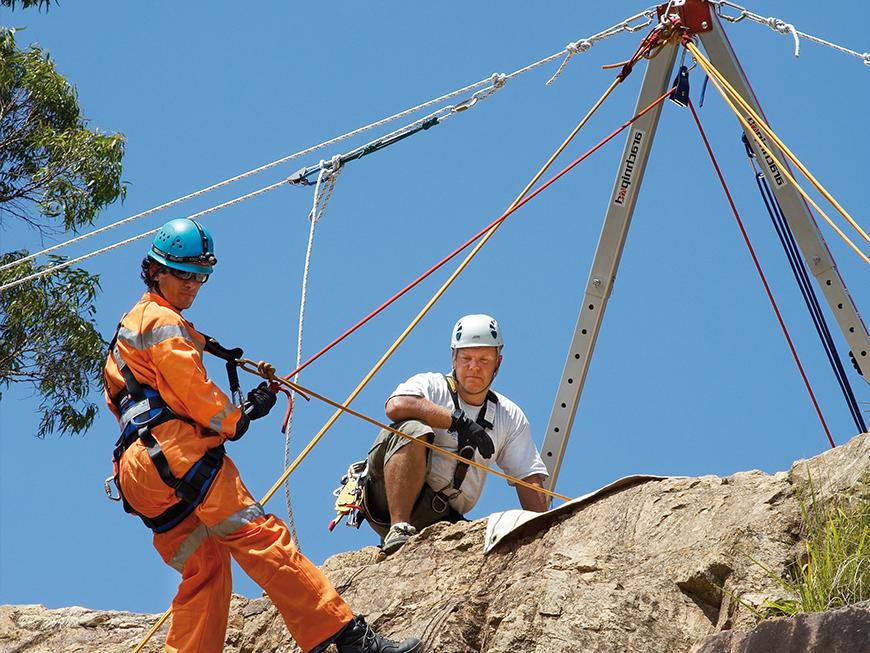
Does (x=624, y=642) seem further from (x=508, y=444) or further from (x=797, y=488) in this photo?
(x=508, y=444)

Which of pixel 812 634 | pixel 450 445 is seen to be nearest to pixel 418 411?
pixel 450 445

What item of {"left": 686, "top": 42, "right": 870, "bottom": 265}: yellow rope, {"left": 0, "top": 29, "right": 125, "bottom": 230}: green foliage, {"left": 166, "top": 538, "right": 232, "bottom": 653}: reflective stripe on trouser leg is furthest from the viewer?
{"left": 0, "top": 29, "right": 125, "bottom": 230}: green foliage

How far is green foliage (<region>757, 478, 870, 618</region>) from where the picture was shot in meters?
6.15

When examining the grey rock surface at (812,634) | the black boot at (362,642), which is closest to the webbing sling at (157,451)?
the black boot at (362,642)

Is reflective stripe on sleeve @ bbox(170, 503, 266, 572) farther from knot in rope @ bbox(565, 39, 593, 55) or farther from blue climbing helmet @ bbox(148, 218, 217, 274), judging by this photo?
knot in rope @ bbox(565, 39, 593, 55)

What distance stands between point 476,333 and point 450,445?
30.2 inches

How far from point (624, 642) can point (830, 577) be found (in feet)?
3.51

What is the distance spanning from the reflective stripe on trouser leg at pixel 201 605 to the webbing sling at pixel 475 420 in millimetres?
1972

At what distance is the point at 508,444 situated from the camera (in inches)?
357

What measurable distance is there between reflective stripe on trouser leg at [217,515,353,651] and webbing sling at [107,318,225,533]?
30 centimetres

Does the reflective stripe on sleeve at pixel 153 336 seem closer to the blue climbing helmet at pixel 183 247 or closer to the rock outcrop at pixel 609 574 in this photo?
the blue climbing helmet at pixel 183 247

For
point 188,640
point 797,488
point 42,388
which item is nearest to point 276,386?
point 188,640

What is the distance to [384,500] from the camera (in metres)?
8.70

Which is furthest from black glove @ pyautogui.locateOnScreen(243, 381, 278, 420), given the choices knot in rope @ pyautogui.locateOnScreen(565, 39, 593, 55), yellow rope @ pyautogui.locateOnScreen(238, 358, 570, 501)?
knot in rope @ pyautogui.locateOnScreen(565, 39, 593, 55)
